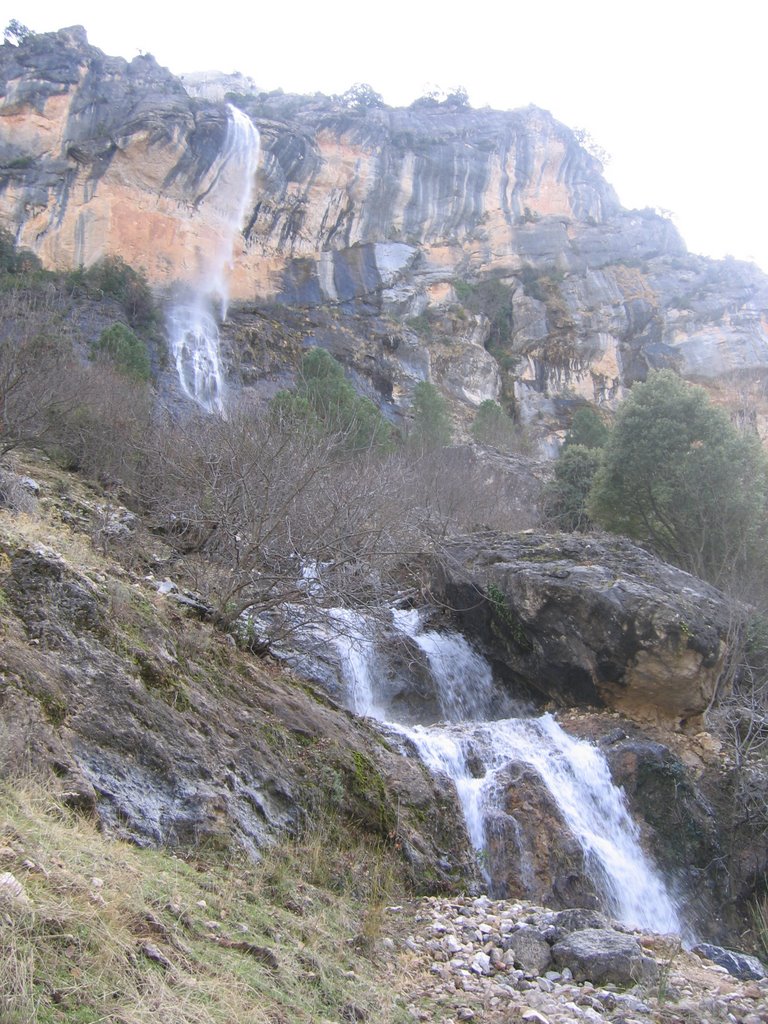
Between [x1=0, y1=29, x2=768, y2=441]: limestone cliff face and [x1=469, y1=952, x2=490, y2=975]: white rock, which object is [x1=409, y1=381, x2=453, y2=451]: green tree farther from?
[x1=469, y1=952, x2=490, y2=975]: white rock

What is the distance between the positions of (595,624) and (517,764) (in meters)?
3.86

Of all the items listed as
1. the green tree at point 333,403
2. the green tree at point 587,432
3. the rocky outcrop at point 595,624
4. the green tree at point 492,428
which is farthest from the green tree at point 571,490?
the rocky outcrop at point 595,624

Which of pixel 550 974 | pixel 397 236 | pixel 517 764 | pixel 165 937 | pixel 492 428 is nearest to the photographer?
pixel 165 937

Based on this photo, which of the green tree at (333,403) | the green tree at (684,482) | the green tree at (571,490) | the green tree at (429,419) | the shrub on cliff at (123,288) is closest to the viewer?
the green tree at (684,482)

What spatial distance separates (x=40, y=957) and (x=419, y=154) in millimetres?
57178

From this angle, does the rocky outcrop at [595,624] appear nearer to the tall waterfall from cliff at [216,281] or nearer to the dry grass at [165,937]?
the dry grass at [165,937]

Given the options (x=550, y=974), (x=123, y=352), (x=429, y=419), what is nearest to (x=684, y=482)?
(x=429, y=419)

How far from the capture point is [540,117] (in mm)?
61312

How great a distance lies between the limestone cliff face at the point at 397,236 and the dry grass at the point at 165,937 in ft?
111

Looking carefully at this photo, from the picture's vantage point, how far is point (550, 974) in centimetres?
522

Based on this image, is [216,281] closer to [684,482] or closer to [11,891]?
[684,482]

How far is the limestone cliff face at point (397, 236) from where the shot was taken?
4066cm

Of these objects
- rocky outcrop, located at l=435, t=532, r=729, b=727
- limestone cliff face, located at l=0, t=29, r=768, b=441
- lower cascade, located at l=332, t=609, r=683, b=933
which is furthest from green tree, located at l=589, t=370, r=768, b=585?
limestone cliff face, located at l=0, t=29, r=768, b=441

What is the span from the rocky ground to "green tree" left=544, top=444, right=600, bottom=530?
A: 17692 millimetres
